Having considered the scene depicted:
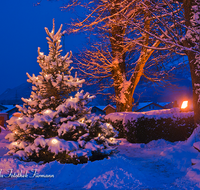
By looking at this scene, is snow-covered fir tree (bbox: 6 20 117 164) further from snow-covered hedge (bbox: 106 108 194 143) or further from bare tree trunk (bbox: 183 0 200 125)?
snow-covered hedge (bbox: 106 108 194 143)

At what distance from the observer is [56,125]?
595cm

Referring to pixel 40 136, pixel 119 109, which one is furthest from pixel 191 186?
pixel 119 109

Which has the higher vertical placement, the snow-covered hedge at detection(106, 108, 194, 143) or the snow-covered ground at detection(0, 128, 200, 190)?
the snow-covered hedge at detection(106, 108, 194, 143)

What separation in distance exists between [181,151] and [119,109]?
7.18 metres

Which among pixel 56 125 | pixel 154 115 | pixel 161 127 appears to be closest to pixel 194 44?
pixel 154 115

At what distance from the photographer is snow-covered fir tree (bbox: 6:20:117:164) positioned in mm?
5594

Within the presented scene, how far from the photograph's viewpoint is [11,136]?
6.18m

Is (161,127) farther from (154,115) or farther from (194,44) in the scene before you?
(194,44)

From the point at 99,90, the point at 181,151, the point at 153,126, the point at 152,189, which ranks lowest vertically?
the point at 152,189

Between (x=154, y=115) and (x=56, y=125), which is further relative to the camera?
(x=154, y=115)

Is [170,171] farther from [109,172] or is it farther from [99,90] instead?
[99,90]

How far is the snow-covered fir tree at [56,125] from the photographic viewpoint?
18.4 feet

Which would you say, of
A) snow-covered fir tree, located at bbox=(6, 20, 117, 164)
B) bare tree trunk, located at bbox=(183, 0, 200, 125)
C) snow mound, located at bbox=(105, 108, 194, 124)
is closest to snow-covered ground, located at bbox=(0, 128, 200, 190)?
snow-covered fir tree, located at bbox=(6, 20, 117, 164)

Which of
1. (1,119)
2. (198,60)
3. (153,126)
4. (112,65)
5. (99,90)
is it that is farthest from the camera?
(1,119)
